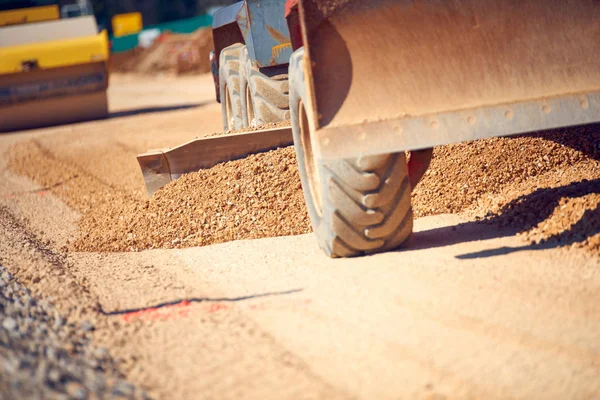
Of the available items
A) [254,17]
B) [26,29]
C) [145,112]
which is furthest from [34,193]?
[145,112]

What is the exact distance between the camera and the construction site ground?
2.96 m

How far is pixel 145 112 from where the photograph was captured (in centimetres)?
1853

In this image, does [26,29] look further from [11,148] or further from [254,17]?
[254,17]

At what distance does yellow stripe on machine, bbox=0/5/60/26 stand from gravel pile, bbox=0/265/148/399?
45.7 feet

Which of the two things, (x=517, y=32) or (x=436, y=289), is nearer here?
(x=436, y=289)

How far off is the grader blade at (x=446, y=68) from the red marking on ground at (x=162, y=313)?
1074 mm

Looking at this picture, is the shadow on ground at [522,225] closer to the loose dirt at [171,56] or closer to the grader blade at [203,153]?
the grader blade at [203,153]

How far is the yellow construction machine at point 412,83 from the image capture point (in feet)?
13.2

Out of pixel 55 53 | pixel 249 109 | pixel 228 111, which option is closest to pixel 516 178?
pixel 249 109

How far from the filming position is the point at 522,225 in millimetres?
4766

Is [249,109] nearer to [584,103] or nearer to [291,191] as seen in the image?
[291,191]

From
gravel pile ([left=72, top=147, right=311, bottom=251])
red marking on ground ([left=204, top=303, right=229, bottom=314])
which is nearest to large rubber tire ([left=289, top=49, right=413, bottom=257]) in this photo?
red marking on ground ([left=204, top=303, right=229, bottom=314])

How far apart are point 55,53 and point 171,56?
66.2ft

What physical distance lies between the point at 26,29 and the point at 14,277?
12182 millimetres
